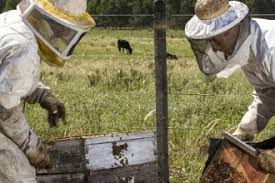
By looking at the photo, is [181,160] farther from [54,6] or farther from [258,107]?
[54,6]

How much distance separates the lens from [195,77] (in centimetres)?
989

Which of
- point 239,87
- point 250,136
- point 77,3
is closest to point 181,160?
point 250,136

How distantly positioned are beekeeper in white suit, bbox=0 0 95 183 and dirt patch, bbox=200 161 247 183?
0.99 m

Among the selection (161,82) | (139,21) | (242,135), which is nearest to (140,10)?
(139,21)

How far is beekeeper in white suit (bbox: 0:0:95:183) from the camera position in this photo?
10.4 ft

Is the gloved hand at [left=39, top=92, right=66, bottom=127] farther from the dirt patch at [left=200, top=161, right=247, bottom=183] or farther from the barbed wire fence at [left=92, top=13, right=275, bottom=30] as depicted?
the barbed wire fence at [left=92, top=13, right=275, bottom=30]

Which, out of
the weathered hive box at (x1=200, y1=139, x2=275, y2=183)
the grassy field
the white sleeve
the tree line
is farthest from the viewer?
the tree line

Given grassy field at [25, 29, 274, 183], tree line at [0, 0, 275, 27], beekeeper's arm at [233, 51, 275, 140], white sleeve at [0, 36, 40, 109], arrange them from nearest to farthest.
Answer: white sleeve at [0, 36, 40, 109] → beekeeper's arm at [233, 51, 275, 140] → grassy field at [25, 29, 274, 183] → tree line at [0, 0, 275, 27]

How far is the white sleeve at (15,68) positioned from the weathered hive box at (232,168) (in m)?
1.22

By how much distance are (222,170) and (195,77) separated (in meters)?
6.44

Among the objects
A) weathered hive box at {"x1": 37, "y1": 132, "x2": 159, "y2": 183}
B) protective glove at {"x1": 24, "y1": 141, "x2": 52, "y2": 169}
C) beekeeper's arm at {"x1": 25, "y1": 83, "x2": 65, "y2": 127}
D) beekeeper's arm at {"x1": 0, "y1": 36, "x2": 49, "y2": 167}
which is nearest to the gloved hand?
beekeeper's arm at {"x1": 25, "y1": 83, "x2": 65, "y2": 127}

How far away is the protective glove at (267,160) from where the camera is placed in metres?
3.17

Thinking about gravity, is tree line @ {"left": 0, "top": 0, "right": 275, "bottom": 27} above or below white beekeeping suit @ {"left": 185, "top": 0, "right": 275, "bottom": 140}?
below

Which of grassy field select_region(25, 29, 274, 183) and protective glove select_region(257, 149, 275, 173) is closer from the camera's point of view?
protective glove select_region(257, 149, 275, 173)
